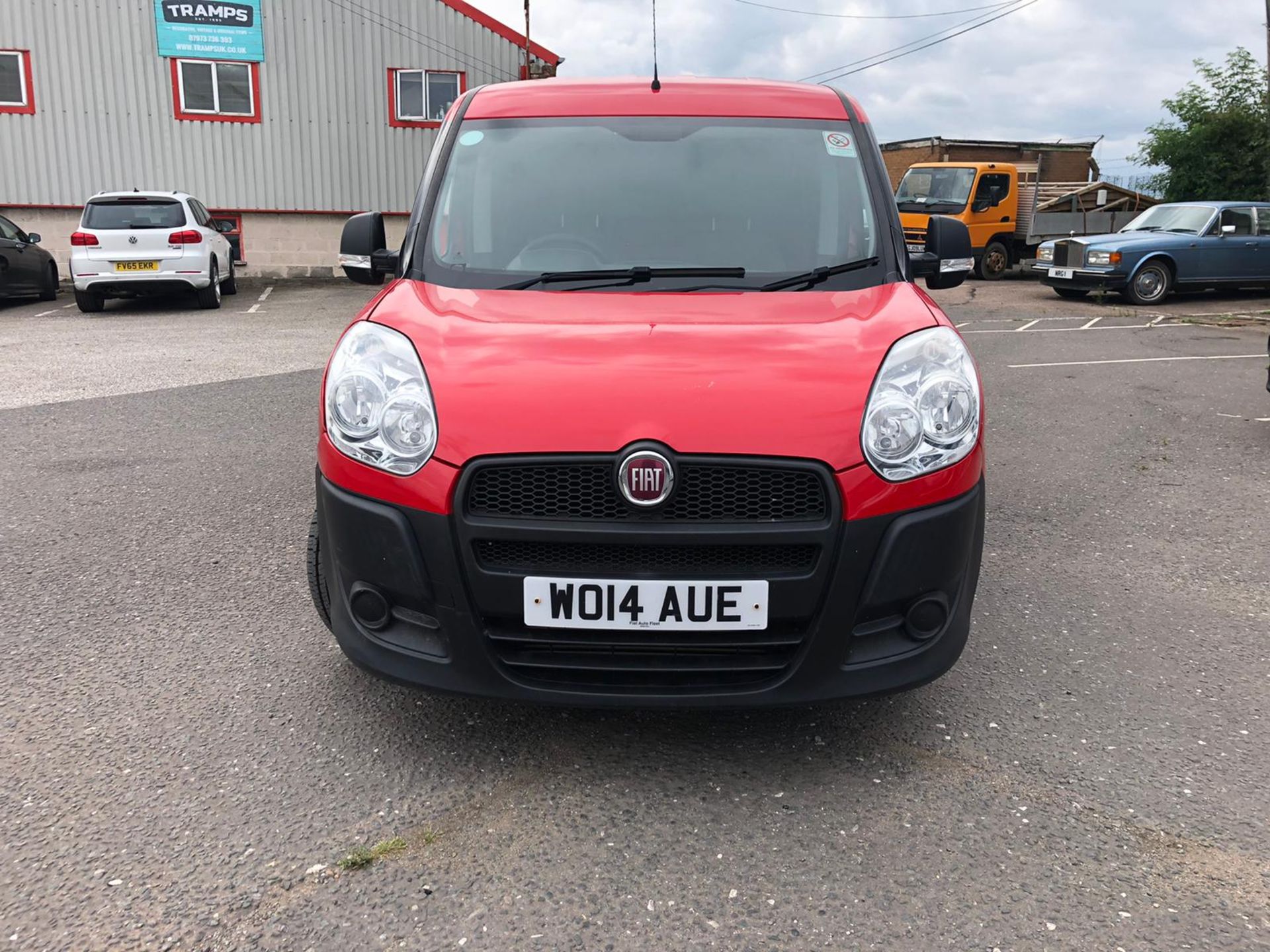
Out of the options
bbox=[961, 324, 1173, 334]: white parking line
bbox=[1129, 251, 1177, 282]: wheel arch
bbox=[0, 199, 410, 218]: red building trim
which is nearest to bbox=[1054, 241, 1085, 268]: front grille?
bbox=[1129, 251, 1177, 282]: wheel arch

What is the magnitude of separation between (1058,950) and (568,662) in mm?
1232

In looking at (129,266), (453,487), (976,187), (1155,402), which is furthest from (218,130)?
(453,487)

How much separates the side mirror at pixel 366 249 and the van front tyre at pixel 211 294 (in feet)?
43.3

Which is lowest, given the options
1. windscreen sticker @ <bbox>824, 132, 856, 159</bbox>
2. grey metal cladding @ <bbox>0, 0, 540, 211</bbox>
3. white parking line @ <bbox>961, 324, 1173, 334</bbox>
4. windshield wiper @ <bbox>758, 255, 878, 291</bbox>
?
white parking line @ <bbox>961, 324, 1173, 334</bbox>

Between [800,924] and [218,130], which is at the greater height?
[218,130]

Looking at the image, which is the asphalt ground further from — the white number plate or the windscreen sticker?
the windscreen sticker

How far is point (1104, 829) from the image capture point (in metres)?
2.66

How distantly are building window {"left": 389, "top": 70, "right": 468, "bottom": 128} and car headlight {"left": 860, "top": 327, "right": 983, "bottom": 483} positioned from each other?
20.5m

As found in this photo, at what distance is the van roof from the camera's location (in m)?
3.96

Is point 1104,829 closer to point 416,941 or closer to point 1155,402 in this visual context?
point 416,941

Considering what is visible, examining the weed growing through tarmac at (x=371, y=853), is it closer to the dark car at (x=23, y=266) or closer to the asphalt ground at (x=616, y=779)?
the asphalt ground at (x=616, y=779)

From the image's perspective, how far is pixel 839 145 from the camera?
3916 millimetres

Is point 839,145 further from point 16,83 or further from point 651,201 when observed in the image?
point 16,83

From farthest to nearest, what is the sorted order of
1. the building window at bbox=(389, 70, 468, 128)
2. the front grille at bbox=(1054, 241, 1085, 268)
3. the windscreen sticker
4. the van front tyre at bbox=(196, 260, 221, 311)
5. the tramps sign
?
the building window at bbox=(389, 70, 468, 128), the tramps sign, the front grille at bbox=(1054, 241, 1085, 268), the van front tyre at bbox=(196, 260, 221, 311), the windscreen sticker
